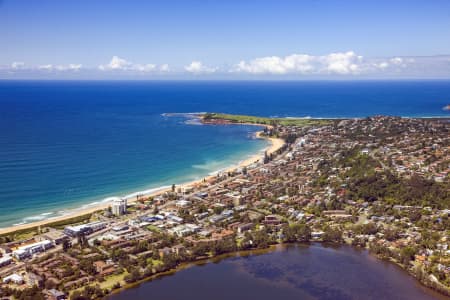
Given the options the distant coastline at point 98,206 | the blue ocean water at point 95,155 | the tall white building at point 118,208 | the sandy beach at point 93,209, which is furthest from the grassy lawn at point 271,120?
the tall white building at point 118,208

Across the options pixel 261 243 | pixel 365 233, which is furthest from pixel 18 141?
pixel 365 233

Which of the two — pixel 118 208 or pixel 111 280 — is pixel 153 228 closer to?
pixel 118 208

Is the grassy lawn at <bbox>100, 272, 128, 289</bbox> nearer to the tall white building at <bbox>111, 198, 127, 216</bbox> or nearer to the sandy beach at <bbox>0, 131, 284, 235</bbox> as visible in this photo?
the tall white building at <bbox>111, 198, 127, 216</bbox>

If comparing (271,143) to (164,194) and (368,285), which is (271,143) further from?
(368,285)

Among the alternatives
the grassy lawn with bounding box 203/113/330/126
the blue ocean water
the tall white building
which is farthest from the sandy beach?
the grassy lawn with bounding box 203/113/330/126

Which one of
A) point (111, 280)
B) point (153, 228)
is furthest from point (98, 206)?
point (111, 280)

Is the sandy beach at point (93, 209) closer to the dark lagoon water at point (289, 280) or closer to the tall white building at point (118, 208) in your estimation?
the tall white building at point (118, 208)
